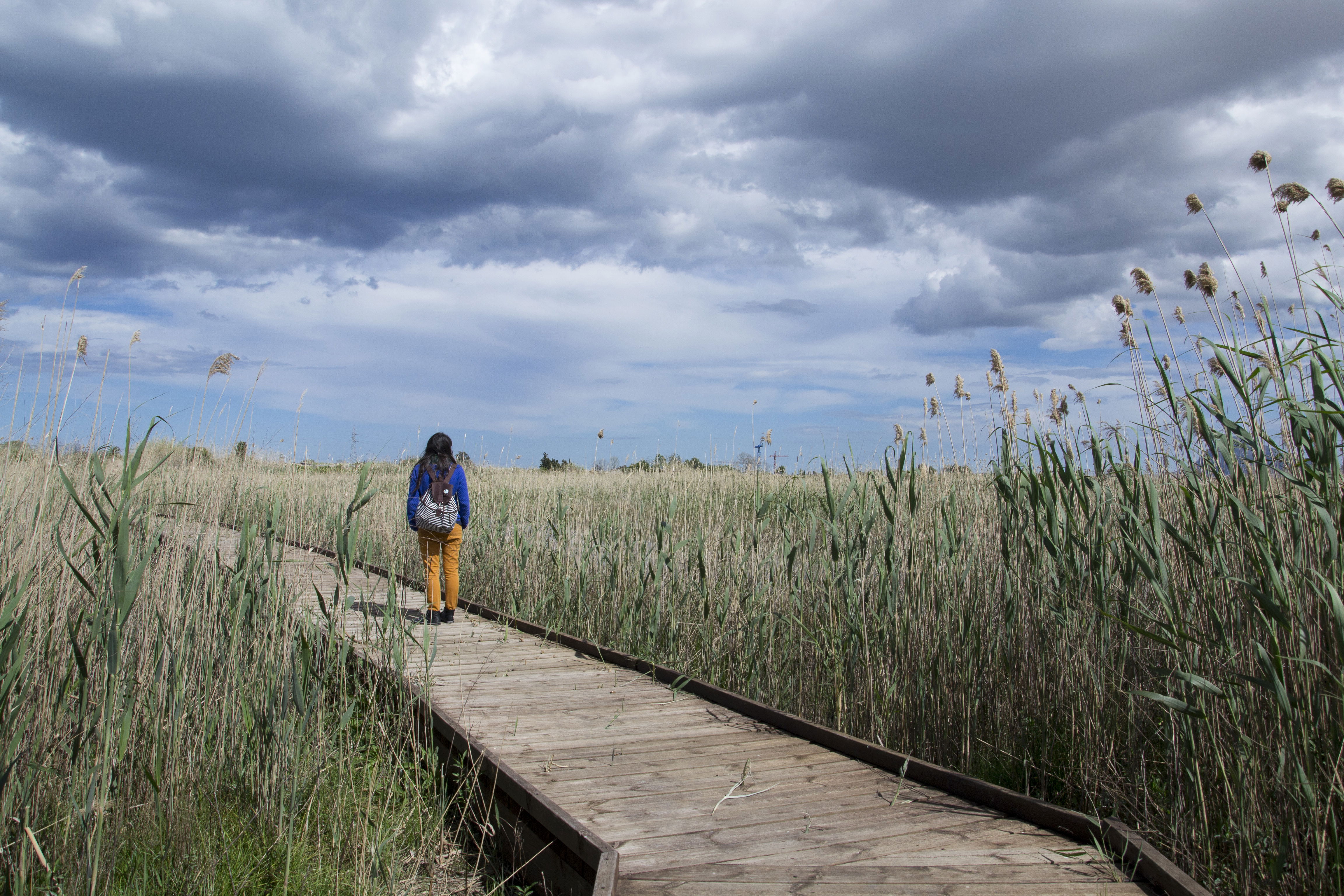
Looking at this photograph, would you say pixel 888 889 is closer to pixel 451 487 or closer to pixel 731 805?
pixel 731 805

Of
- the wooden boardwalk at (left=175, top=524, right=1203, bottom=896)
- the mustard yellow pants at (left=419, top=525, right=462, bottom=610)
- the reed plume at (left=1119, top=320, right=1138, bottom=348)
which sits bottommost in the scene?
the wooden boardwalk at (left=175, top=524, right=1203, bottom=896)

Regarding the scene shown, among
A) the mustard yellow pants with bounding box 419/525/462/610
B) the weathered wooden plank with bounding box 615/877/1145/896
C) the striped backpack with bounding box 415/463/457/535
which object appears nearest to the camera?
the weathered wooden plank with bounding box 615/877/1145/896

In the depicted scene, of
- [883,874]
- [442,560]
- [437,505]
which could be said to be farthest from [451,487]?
[883,874]

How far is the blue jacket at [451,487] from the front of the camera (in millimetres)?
6125

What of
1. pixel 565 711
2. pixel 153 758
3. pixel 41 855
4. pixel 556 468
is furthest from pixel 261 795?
pixel 556 468

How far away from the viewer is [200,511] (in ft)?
12.4

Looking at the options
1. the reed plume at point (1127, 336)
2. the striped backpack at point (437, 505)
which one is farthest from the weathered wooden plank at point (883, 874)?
the striped backpack at point (437, 505)

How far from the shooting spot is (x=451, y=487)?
6125 mm

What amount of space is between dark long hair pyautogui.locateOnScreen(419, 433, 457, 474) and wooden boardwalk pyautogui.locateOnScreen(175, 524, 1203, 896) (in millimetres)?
1832

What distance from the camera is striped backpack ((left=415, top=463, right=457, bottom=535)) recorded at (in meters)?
6.06

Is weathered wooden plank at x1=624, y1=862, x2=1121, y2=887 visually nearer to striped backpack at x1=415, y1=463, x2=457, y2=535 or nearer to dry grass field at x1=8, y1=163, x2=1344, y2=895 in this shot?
dry grass field at x1=8, y1=163, x2=1344, y2=895

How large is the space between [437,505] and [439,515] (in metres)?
0.07

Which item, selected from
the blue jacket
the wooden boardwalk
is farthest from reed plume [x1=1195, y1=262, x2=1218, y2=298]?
the blue jacket

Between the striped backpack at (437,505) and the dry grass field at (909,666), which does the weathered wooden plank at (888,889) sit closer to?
the dry grass field at (909,666)
